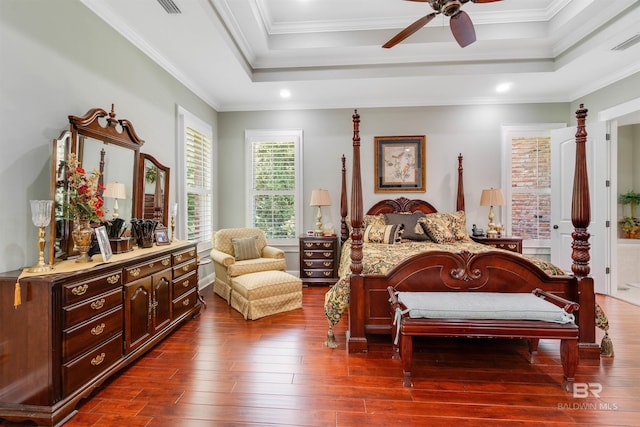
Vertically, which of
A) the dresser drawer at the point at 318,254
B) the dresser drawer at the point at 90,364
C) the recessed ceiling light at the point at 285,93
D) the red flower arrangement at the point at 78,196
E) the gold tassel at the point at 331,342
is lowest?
the gold tassel at the point at 331,342

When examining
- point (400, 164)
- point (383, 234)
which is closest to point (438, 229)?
point (383, 234)

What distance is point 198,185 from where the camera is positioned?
4340 mm

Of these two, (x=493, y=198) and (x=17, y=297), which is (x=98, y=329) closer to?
(x=17, y=297)

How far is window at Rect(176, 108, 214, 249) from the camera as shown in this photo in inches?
152

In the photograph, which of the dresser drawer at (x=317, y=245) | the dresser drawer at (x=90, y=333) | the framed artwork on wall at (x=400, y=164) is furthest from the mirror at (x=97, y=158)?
the framed artwork on wall at (x=400, y=164)

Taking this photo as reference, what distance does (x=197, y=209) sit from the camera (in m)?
4.31

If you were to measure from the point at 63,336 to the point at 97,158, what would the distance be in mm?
1400

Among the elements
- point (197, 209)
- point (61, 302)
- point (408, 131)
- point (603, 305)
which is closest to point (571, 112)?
point (408, 131)

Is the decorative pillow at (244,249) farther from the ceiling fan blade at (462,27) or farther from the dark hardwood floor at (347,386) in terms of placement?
the ceiling fan blade at (462,27)

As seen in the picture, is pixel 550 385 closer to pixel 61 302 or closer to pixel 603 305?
pixel 603 305

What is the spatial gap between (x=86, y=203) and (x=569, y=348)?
342 centimetres

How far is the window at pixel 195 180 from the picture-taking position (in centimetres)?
386

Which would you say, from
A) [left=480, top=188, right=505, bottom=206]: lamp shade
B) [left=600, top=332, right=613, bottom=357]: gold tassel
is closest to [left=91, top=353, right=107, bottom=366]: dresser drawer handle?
[left=600, top=332, right=613, bottom=357]: gold tassel

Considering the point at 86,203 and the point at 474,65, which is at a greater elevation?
the point at 474,65
